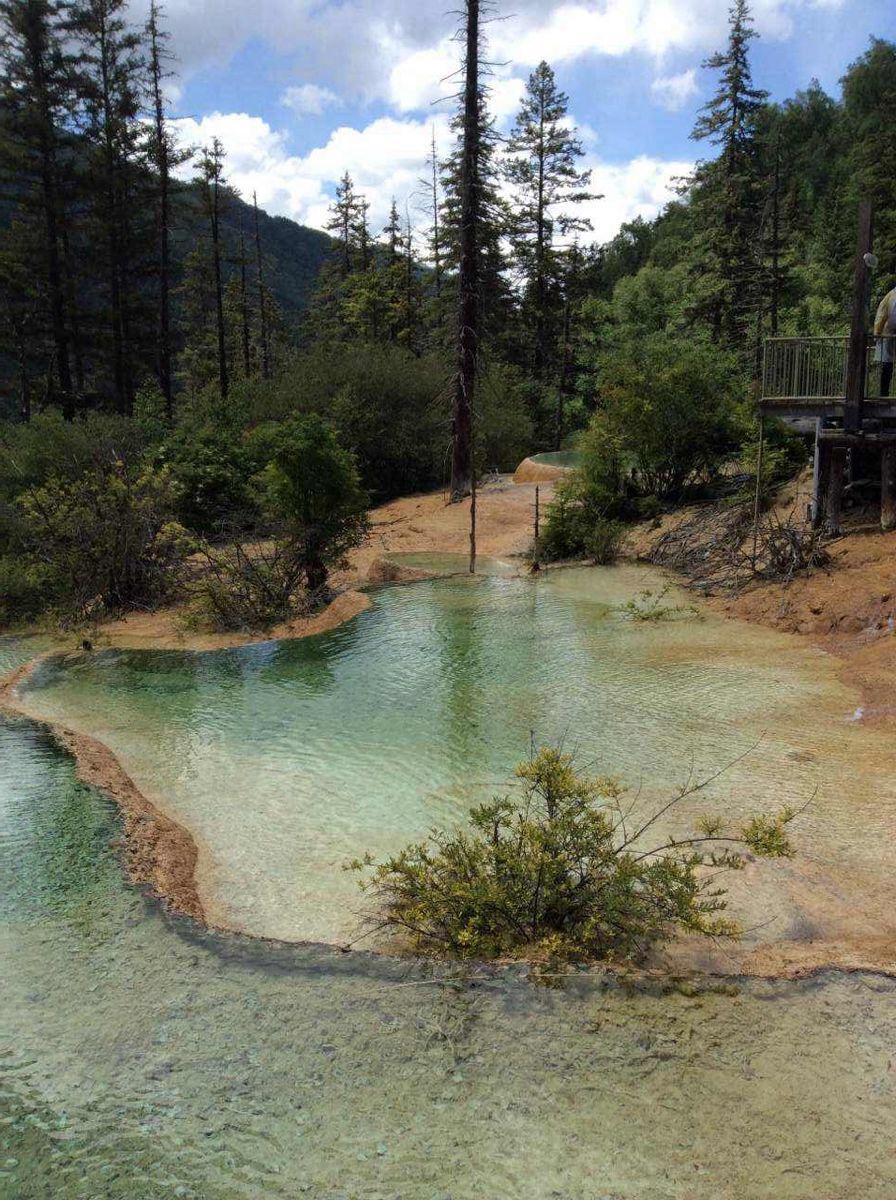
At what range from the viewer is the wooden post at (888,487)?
42.2 feet

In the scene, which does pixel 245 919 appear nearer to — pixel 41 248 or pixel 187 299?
pixel 41 248

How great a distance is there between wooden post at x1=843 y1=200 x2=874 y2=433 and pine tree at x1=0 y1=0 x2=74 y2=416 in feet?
72.3

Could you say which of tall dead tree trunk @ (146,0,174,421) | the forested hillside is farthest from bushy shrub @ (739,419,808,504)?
tall dead tree trunk @ (146,0,174,421)

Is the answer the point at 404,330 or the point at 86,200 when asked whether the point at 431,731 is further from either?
the point at 404,330

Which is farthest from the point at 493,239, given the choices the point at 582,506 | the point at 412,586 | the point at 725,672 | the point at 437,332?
the point at 725,672

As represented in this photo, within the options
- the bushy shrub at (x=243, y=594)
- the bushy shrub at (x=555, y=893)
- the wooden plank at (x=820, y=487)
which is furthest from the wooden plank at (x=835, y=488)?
the bushy shrub at (x=555, y=893)

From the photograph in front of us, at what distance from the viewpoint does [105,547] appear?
594 inches

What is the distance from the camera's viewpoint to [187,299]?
5725 cm

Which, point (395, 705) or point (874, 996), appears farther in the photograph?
point (395, 705)

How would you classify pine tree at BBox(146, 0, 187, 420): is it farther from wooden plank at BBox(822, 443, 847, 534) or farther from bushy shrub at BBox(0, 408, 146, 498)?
wooden plank at BBox(822, 443, 847, 534)

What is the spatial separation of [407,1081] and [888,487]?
12018 millimetres

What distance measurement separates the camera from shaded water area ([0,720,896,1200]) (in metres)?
3.58

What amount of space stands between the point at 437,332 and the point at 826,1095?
2295cm

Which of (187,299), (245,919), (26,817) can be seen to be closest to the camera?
(245,919)
